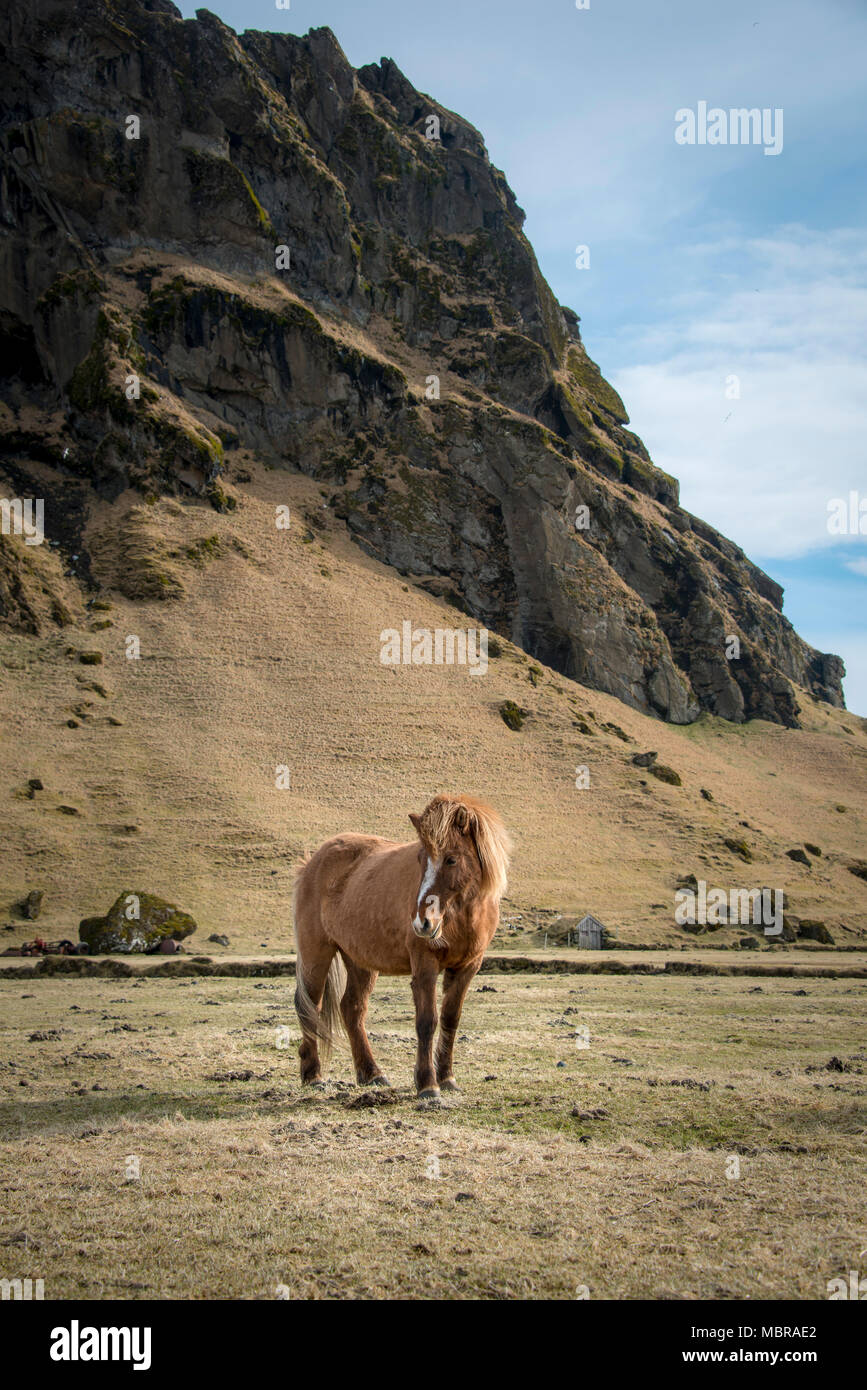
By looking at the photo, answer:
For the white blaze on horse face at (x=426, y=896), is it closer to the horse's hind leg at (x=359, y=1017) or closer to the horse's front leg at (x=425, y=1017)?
the horse's front leg at (x=425, y=1017)

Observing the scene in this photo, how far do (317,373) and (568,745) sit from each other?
185 feet

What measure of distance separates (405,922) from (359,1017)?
166cm

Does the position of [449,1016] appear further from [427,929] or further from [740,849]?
[740,849]

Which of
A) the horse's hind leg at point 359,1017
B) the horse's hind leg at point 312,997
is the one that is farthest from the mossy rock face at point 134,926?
the horse's hind leg at point 359,1017

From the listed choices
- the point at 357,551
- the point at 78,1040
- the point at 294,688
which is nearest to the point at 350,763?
the point at 294,688

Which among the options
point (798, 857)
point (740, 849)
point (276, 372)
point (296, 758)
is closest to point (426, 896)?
point (296, 758)

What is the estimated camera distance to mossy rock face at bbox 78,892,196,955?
34719mm

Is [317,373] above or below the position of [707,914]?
above

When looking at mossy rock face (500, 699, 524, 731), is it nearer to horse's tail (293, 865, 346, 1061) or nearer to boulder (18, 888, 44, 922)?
boulder (18, 888, 44, 922)

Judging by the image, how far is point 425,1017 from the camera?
862 cm

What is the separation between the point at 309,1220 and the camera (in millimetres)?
5344

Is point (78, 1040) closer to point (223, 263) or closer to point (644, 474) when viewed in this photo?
point (223, 263)

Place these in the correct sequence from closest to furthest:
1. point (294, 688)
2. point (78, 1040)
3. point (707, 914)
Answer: point (78, 1040)
point (707, 914)
point (294, 688)

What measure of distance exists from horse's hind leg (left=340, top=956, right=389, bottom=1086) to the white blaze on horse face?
6.42 feet
